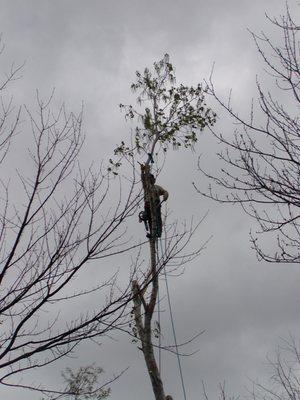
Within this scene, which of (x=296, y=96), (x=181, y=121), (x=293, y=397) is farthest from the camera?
(x=181, y=121)

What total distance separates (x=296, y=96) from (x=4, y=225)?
2327mm

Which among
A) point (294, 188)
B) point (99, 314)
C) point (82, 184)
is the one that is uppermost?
point (82, 184)

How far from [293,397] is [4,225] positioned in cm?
607

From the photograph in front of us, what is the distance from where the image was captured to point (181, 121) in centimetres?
1027

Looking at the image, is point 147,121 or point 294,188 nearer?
point 294,188

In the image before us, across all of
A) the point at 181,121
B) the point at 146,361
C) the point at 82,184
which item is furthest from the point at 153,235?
the point at 82,184

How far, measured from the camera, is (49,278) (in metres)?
3.75

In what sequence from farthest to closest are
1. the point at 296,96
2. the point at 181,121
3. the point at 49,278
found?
the point at 181,121, the point at 296,96, the point at 49,278

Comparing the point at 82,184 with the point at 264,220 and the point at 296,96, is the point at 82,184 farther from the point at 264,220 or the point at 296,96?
the point at 296,96

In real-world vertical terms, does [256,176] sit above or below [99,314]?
above

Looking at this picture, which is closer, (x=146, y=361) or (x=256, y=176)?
(x=256, y=176)

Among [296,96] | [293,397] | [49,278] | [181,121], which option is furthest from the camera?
[181,121]

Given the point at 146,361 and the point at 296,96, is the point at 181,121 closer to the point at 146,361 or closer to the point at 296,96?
the point at 146,361

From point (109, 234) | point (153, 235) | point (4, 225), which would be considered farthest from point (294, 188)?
point (153, 235)
